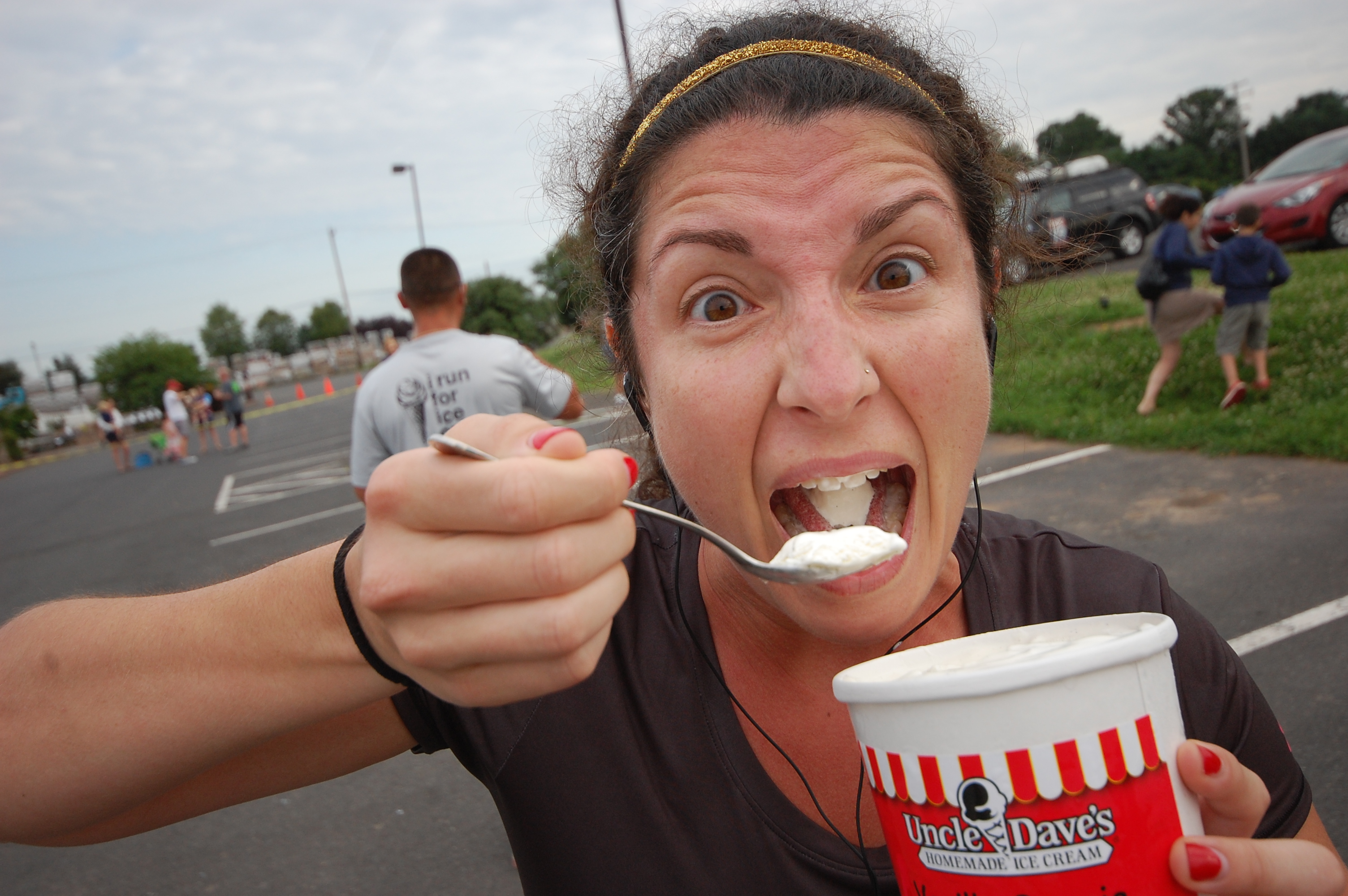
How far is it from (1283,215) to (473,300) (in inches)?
927

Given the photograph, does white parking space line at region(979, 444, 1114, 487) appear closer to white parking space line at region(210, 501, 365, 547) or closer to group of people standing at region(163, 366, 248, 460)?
white parking space line at region(210, 501, 365, 547)

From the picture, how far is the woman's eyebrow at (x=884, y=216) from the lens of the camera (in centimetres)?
130

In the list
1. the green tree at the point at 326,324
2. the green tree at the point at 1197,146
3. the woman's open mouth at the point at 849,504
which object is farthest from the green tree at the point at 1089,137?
the green tree at the point at 326,324

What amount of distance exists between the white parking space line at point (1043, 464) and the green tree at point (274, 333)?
119 metres

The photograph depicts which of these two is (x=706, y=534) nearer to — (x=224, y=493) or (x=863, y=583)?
(x=863, y=583)

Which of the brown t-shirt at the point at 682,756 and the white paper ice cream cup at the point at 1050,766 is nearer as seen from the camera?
the white paper ice cream cup at the point at 1050,766

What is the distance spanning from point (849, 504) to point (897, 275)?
38 cm

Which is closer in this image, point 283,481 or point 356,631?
point 356,631

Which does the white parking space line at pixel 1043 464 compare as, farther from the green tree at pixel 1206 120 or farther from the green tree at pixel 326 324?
the green tree at pixel 326 324

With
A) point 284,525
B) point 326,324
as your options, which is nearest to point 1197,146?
point 284,525

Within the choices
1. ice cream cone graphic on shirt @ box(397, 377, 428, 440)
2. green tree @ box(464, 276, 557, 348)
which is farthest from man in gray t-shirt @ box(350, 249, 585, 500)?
green tree @ box(464, 276, 557, 348)

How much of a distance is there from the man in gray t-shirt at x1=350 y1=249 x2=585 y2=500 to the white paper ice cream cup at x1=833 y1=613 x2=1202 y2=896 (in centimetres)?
355

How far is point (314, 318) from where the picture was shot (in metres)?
113

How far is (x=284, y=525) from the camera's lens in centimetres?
1017
